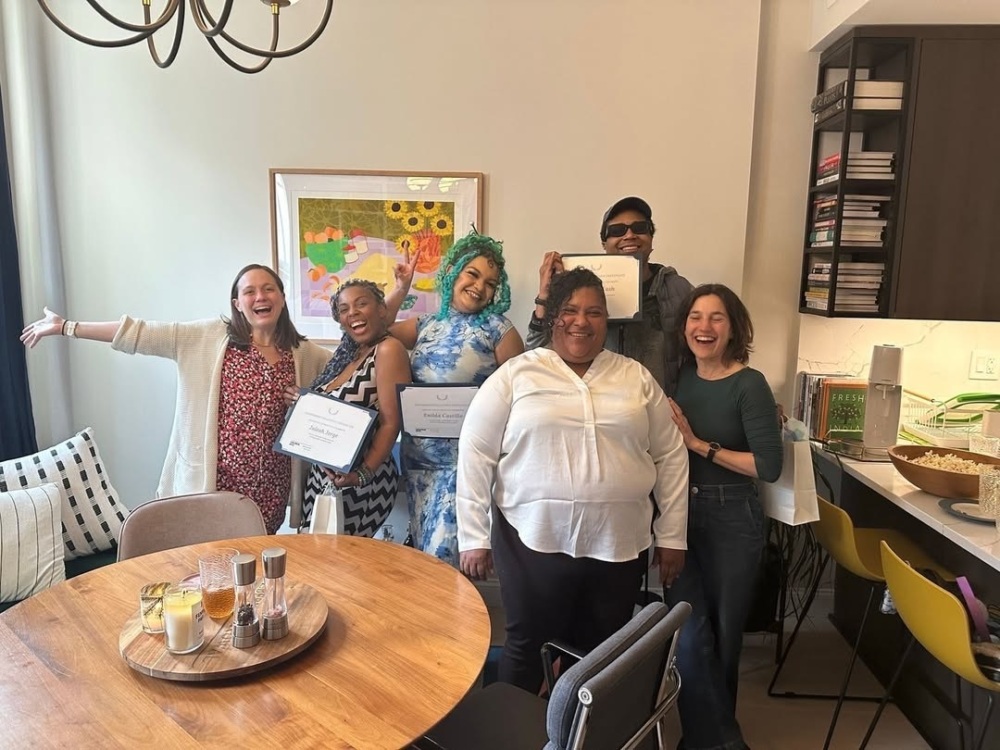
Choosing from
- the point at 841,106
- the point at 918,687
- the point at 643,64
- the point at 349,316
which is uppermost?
the point at 643,64

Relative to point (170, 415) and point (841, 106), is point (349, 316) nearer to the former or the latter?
point (170, 415)

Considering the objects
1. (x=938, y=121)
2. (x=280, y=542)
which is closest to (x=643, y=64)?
(x=938, y=121)

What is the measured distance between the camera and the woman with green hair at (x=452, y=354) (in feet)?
7.48

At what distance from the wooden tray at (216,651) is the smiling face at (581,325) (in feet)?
3.04

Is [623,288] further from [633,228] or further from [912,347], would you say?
[912,347]

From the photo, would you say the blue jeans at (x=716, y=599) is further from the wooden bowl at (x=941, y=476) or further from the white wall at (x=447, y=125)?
the white wall at (x=447, y=125)

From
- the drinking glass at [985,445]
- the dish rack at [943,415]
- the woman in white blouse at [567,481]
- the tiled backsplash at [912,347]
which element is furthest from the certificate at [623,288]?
the dish rack at [943,415]

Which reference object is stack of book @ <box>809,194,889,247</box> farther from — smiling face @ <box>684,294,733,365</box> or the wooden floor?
the wooden floor

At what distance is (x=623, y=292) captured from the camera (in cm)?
227

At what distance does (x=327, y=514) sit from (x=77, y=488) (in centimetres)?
98

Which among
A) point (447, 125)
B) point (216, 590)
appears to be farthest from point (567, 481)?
point (447, 125)

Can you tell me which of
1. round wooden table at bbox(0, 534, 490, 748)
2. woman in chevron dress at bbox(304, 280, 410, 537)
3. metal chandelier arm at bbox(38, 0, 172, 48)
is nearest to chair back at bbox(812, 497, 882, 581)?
round wooden table at bbox(0, 534, 490, 748)

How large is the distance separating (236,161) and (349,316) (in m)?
1.05

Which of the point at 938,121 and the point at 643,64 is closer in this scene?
the point at 938,121
